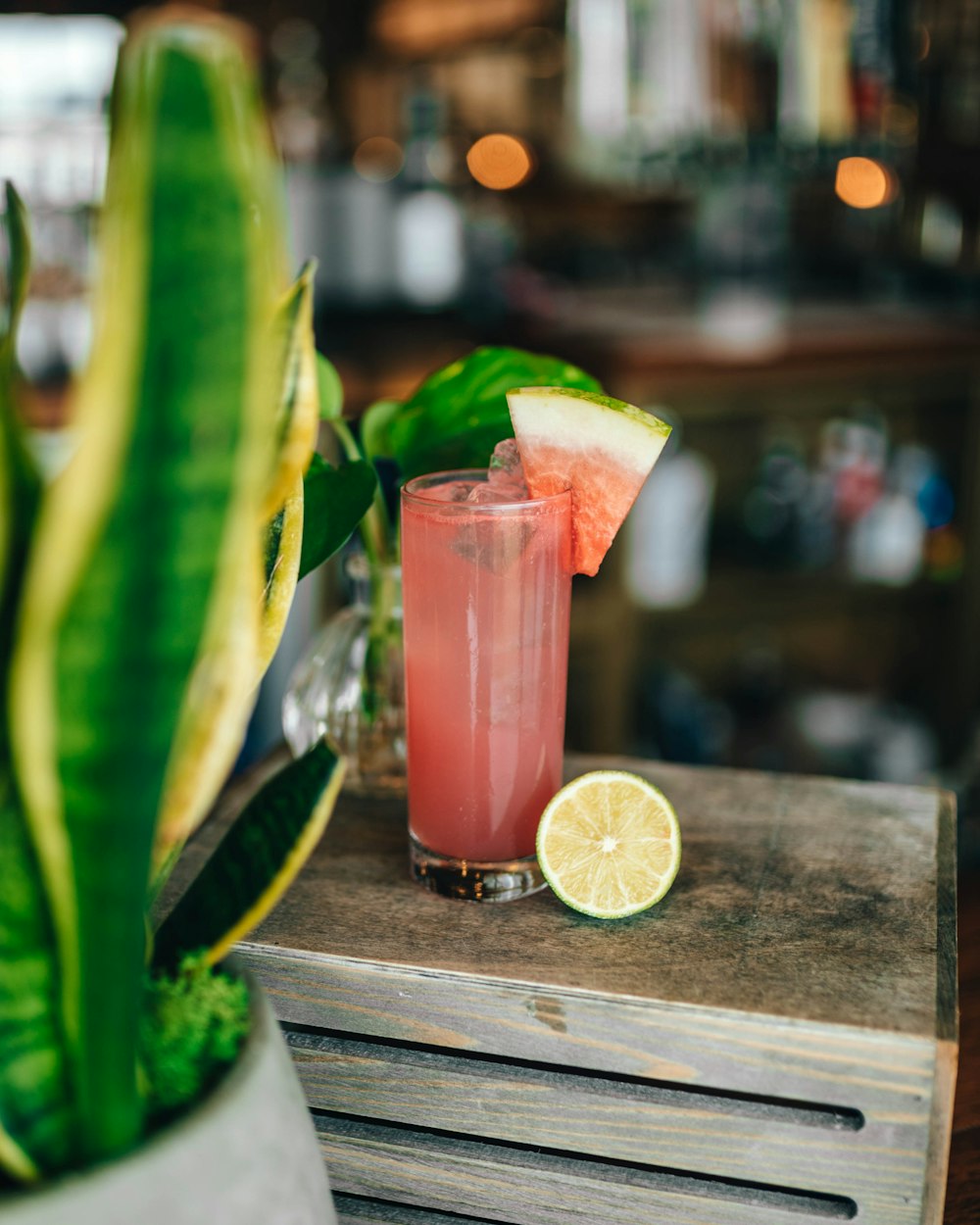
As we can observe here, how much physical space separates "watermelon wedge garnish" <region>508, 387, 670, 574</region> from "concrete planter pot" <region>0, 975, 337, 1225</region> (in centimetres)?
32

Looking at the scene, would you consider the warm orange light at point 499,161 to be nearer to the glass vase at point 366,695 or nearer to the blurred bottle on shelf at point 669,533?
the blurred bottle on shelf at point 669,533

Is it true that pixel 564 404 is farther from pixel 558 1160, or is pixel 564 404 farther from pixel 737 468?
pixel 737 468

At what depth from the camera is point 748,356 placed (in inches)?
96.1

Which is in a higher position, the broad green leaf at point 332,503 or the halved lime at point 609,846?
the broad green leaf at point 332,503

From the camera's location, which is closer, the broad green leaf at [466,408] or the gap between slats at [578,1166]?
the gap between slats at [578,1166]

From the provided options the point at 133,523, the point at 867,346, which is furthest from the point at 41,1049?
the point at 867,346

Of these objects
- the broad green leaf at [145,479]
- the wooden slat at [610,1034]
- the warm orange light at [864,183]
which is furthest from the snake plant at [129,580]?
the warm orange light at [864,183]

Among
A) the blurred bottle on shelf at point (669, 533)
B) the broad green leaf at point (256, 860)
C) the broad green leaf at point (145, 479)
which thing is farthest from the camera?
the blurred bottle on shelf at point (669, 533)

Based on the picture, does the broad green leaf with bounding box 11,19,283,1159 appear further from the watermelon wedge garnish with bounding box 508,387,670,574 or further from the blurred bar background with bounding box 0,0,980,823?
the blurred bar background with bounding box 0,0,980,823

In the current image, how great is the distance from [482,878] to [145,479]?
41cm

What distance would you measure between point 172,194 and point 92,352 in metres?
0.05

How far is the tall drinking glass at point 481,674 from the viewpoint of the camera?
2.19 feet

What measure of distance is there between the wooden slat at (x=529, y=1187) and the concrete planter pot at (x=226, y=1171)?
0.55ft

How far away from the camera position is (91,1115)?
1.38 ft
